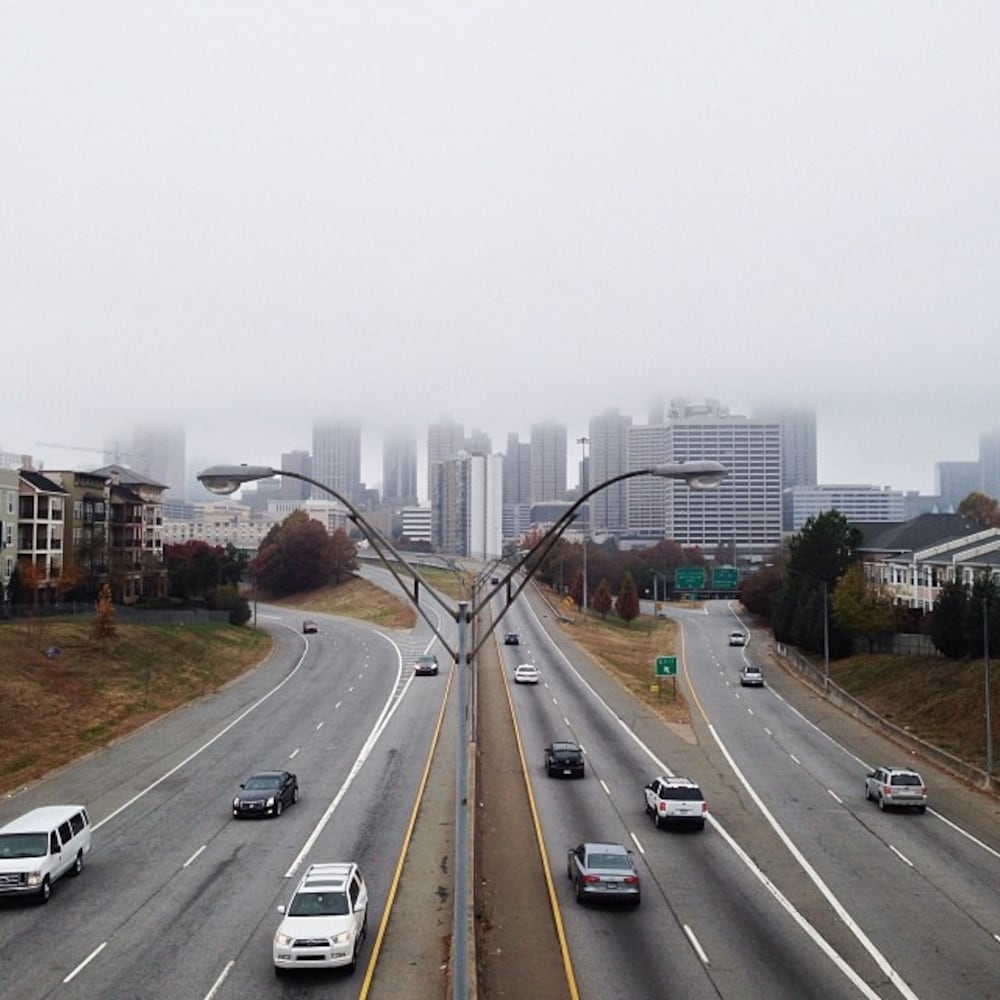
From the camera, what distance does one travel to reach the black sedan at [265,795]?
3378 centimetres

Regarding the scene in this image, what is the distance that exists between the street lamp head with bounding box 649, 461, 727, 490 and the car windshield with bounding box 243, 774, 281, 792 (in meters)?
24.1

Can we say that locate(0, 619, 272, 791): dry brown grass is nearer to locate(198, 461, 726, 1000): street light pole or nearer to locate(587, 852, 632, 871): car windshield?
locate(587, 852, 632, 871): car windshield

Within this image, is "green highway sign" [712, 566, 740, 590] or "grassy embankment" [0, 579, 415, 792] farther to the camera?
"green highway sign" [712, 566, 740, 590]

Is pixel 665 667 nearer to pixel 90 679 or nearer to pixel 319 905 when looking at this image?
pixel 90 679

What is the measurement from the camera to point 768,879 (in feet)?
91.5

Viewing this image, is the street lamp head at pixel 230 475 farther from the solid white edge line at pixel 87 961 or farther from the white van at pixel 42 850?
the white van at pixel 42 850

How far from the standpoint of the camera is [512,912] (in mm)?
24359

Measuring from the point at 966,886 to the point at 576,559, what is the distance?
12603cm

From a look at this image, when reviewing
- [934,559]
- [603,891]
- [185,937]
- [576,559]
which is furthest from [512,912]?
[576,559]

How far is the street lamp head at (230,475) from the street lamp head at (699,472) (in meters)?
5.49

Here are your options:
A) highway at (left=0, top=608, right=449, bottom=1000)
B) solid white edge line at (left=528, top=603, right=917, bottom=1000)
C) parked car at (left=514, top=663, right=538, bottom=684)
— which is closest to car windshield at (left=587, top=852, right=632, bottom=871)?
solid white edge line at (left=528, top=603, right=917, bottom=1000)

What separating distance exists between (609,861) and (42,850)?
13.4 metres

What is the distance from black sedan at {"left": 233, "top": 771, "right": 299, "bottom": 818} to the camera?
33.8 meters

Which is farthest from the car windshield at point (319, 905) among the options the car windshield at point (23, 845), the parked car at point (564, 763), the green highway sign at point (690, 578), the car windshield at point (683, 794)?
the green highway sign at point (690, 578)
